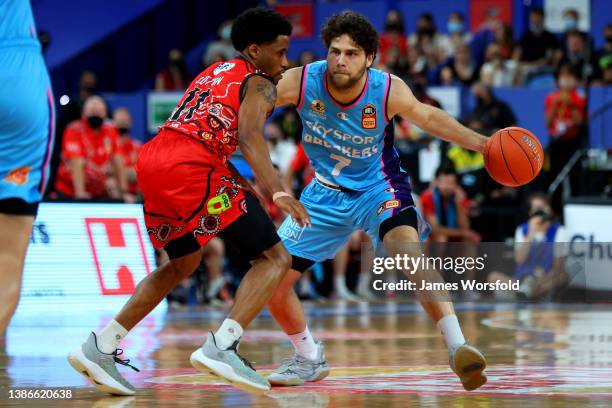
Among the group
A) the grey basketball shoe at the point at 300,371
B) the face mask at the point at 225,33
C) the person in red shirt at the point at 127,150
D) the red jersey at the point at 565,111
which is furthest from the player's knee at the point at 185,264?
the face mask at the point at 225,33

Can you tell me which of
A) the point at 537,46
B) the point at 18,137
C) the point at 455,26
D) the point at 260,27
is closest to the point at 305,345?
the point at 260,27

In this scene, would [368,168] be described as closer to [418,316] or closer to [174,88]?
[418,316]

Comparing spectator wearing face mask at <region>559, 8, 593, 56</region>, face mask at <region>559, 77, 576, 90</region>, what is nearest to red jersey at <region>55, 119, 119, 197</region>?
face mask at <region>559, 77, 576, 90</region>

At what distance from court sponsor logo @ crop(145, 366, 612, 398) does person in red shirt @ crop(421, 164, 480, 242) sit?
7530mm

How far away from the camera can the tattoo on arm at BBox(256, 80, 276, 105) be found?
6109 mm

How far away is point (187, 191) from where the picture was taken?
19.9ft

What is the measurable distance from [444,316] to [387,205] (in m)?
0.78

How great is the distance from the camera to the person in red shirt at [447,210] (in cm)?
1495

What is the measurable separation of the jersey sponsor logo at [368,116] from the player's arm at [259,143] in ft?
3.25

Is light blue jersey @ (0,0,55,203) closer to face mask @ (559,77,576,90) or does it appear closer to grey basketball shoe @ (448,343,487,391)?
grey basketball shoe @ (448,343,487,391)

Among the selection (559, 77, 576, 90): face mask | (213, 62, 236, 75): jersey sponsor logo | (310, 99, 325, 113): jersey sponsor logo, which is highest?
(213, 62, 236, 75): jersey sponsor logo

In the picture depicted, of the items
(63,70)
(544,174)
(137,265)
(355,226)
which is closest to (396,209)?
(355,226)

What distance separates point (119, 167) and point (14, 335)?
4.88 m

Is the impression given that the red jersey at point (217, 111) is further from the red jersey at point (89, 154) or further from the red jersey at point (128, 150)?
the red jersey at point (128, 150)
